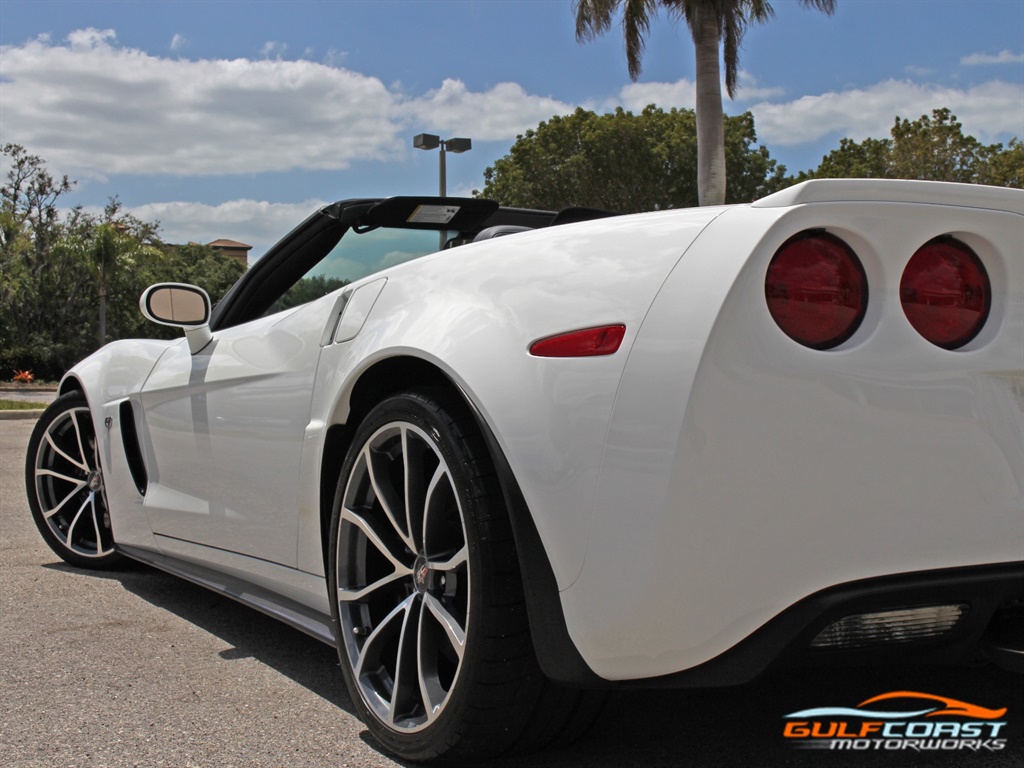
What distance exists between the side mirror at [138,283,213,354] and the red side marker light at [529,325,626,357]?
1.82 m

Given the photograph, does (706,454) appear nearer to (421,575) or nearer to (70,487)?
(421,575)

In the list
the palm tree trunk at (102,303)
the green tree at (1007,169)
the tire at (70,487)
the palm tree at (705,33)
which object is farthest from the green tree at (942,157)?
the tire at (70,487)

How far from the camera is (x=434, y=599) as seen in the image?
218cm

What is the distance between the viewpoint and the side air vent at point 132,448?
3.79 m

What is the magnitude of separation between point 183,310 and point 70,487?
4.62 ft

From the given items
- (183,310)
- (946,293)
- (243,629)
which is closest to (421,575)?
(946,293)

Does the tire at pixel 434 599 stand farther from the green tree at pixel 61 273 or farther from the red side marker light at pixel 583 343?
the green tree at pixel 61 273

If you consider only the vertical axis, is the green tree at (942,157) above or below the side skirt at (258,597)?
above

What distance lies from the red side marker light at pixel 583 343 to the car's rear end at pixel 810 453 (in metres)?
0.05

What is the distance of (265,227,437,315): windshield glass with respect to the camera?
10.0 ft

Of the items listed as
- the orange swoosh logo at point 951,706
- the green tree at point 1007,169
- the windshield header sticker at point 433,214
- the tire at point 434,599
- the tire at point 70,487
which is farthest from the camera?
the green tree at point 1007,169

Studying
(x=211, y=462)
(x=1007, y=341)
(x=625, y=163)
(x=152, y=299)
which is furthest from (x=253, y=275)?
(x=625, y=163)

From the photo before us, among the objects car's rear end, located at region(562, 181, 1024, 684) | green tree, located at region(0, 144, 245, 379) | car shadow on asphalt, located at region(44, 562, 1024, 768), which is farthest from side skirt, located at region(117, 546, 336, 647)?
green tree, located at region(0, 144, 245, 379)

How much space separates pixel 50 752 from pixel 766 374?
1790 millimetres
